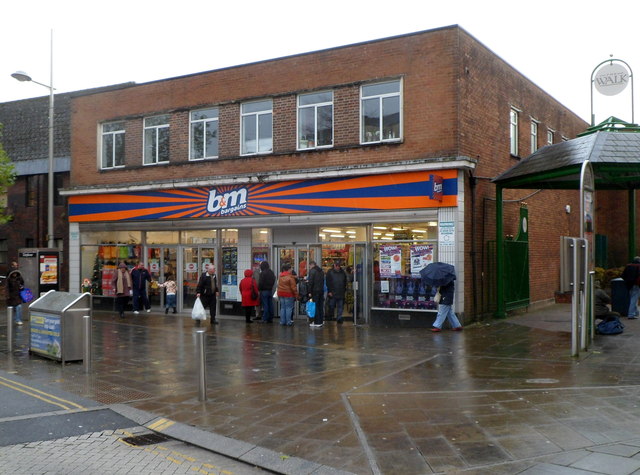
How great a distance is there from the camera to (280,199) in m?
17.2

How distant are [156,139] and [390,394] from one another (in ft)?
47.1

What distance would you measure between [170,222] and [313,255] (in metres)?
5.33

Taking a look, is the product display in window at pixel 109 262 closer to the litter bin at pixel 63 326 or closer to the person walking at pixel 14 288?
the person walking at pixel 14 288

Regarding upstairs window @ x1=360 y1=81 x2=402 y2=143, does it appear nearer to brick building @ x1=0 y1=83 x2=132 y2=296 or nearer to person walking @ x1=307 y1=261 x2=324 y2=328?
person walking @ x1=307 y1=261 x2=324 y2=328

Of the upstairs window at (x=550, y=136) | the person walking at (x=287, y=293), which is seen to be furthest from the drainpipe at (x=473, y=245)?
the upstairs window at (x=550, y=136)

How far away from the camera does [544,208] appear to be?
2111cm

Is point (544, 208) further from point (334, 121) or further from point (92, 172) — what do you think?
point (92, 172)

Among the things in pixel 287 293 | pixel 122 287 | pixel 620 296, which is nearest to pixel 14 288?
pixel 122 287

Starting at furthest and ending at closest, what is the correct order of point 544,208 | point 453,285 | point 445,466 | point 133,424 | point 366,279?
point 544,208
point 366,279
point 453,285
point 133,424
point 445,466

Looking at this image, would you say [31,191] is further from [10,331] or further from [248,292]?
[10,331]

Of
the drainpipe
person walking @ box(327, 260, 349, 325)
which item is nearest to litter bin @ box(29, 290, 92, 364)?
person walking @ box(327, 260, 349, 325)

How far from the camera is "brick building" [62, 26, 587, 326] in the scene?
599 inches

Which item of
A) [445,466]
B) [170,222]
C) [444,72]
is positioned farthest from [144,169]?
[445,466]

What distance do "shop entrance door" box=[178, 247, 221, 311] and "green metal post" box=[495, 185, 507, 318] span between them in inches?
327
